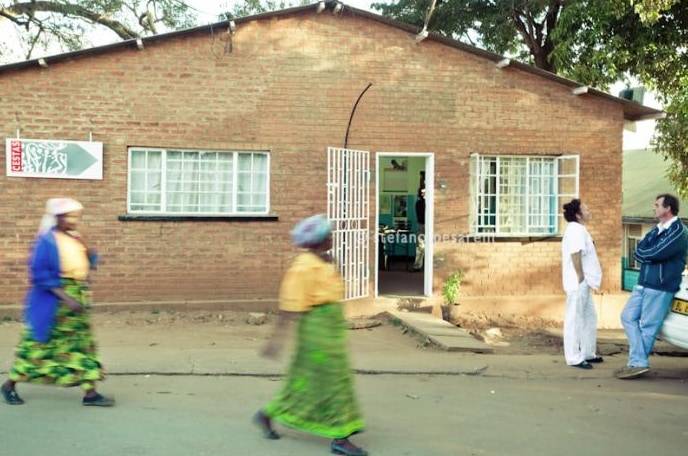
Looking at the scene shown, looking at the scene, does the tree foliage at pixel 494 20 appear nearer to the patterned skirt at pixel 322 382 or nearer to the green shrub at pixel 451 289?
the green shrub at pixel 451 289

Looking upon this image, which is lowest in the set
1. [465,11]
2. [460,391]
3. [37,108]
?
[460,391]

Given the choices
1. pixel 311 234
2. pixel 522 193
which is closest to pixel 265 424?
pixel 311 234

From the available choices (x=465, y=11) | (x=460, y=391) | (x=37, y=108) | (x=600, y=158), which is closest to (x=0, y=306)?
(x=37, y=108)

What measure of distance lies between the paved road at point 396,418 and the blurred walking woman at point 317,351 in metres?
0.27

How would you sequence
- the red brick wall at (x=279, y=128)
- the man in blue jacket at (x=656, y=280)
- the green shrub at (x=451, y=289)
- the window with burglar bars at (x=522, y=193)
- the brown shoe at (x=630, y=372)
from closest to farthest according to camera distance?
the man in blue jacket at (x=656, y=280) < the brown shoe at (x=630, y=372) < the red brick wall at (x=279, y=128) < the green shrub at (x=451, y=289) < the window with burglar bars at (x=522, y=193)

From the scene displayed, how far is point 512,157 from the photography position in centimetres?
1174

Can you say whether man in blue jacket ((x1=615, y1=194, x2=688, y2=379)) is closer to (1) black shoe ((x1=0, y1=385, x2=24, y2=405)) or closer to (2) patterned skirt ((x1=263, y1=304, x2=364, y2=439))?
(2) patterned skirt ((x1=263, y1=304, x2=364, y2=439))

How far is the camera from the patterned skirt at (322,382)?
4.79 meters

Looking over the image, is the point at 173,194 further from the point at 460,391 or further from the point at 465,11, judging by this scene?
the point at 465,11

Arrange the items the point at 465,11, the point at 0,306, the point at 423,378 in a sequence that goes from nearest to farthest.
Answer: the point at 423,378 < the point at 0,306 < the point at 465,11

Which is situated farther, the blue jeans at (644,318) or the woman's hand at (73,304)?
the blue jeans at (644,318)

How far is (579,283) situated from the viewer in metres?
7.89

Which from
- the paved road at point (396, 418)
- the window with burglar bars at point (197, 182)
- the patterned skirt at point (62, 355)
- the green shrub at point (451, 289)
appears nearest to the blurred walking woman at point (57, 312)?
the patterned skirt at point (62, 355)

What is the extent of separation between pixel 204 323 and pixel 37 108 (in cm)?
362
